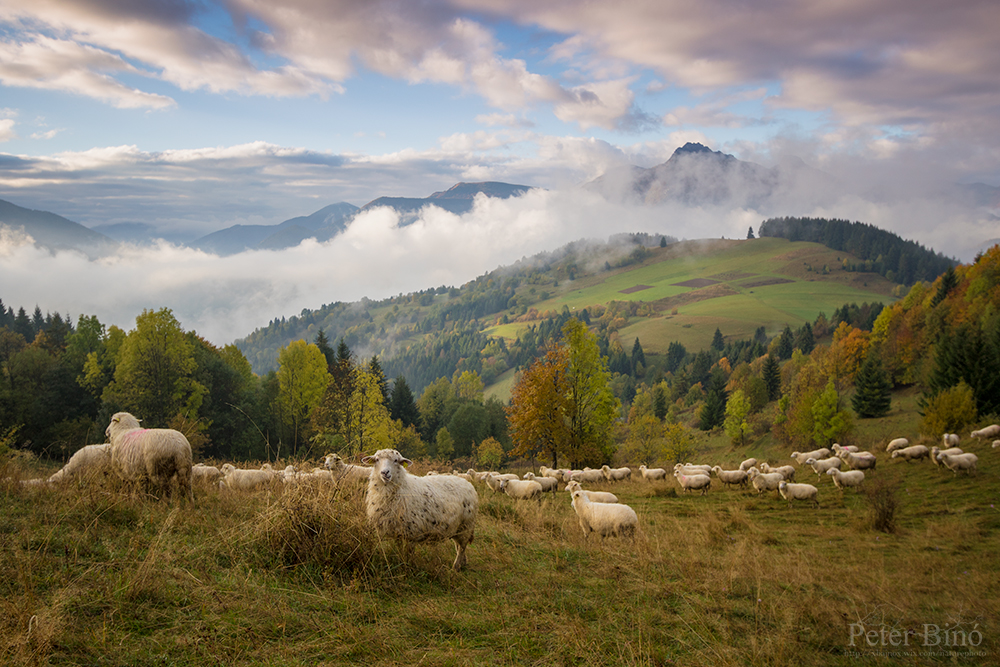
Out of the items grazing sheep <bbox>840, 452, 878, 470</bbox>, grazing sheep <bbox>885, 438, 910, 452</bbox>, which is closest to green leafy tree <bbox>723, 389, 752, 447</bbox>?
grazing sheep <bbox>885, 438, 910, 452</bbox>

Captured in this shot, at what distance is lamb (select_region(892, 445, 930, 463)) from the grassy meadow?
15.9 metres

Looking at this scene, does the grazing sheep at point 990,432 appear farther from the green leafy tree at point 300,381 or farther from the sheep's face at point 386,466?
the green leafy tree at point 300,381

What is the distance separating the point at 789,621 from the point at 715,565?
2.87m

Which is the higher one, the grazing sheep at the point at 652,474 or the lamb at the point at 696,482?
the lamb at the point at 696,482

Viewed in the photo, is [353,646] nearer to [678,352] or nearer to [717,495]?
[717,495]

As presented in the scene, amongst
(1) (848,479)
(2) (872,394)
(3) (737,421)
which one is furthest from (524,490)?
(2) (872,394)

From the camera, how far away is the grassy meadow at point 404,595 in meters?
4.96

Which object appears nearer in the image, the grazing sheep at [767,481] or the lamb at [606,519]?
the lamb at [606,519]

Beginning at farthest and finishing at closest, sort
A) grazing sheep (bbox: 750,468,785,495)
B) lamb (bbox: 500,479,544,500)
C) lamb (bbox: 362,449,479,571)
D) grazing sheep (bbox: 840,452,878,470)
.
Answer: grazing sheep (bbox: 840,452,878,470) < grazing sheep (bbox: 750,468,785,495) < lamb (bbox: 500,479,544,500) < lamb (bbox: 362,449,479,571)

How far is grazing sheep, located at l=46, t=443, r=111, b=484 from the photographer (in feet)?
31.1

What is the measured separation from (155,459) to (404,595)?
6.52 metres

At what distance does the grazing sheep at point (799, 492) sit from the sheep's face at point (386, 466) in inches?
685

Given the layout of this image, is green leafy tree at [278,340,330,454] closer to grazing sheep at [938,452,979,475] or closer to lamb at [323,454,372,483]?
lamb at [323,454,372,483]

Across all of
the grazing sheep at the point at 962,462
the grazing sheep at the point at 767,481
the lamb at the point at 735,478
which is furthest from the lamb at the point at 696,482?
the grazing sheep at the point at 962,462
